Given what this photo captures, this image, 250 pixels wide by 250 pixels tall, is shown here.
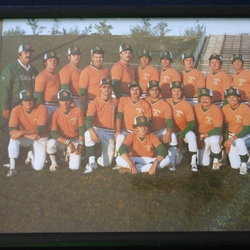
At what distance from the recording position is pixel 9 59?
256 centimetres

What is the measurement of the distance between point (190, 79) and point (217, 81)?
0.17m

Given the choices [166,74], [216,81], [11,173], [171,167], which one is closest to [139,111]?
[166,74]

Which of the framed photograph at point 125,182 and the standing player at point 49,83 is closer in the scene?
the framed photograph at point 125,182

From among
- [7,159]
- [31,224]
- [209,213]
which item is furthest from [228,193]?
[7,159]

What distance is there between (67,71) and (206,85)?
0.87 metres

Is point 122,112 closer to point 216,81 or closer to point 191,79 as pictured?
point 191,79

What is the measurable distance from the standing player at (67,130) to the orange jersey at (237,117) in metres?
0.91

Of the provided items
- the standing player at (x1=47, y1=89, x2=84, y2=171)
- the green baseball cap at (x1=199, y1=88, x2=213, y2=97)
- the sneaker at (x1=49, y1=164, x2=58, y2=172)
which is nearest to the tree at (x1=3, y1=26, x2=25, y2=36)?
the standing player at (x1=47, y1=89, x2=84, y2=171)

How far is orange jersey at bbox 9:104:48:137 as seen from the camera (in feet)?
8.27

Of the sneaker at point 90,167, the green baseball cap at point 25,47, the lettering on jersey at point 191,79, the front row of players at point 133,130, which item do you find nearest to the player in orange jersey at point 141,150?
the front row of players at point 133,130

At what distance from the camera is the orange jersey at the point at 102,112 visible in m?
2.52

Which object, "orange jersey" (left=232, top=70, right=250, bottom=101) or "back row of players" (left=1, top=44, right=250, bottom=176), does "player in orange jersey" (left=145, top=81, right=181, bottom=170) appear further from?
"orange jersey" (left=232, top=70, right=250, bottom=101)

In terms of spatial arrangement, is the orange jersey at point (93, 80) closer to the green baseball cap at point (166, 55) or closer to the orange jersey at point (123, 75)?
the orange jersey at point (123, 75)
